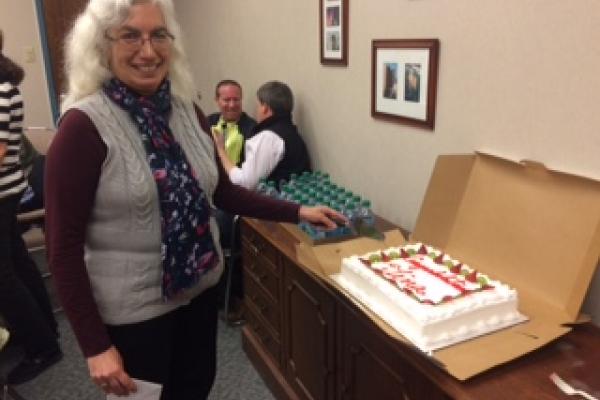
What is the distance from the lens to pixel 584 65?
119 cm

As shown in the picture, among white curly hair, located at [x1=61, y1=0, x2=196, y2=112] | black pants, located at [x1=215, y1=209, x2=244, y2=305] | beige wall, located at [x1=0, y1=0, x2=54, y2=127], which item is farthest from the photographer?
beige wall, located at [x1=0, y1=0, x2=54, y2=127]

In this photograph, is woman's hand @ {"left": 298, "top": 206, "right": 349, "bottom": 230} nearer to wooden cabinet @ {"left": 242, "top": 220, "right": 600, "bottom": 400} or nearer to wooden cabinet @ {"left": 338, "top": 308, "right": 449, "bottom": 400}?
wooden cabinet @ {"left": 242, "top": 220, "right": 600, "bottom": 400}

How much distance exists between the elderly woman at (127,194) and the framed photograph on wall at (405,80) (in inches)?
29.4

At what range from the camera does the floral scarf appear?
120 cm

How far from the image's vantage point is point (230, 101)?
307 cm

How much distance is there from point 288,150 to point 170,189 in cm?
130

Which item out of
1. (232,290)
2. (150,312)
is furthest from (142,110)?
(232,290)

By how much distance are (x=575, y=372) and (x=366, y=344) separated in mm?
511

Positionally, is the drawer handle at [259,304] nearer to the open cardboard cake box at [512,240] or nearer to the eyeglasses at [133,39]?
the open cardboard cake box at [512,240]

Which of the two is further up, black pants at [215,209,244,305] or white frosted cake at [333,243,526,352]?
white frosted cake at [333,243,526,352]

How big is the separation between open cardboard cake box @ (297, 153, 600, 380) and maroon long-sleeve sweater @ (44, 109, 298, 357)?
0.61 meters

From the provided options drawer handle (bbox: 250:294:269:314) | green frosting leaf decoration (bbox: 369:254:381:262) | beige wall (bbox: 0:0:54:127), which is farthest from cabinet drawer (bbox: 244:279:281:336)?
beige wall (bbox: 0:0:54:127)

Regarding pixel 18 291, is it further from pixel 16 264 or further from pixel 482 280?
pixel 482 280

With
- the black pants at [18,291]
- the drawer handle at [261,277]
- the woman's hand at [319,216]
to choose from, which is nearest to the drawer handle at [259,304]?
the drawer handle at [261,277]
